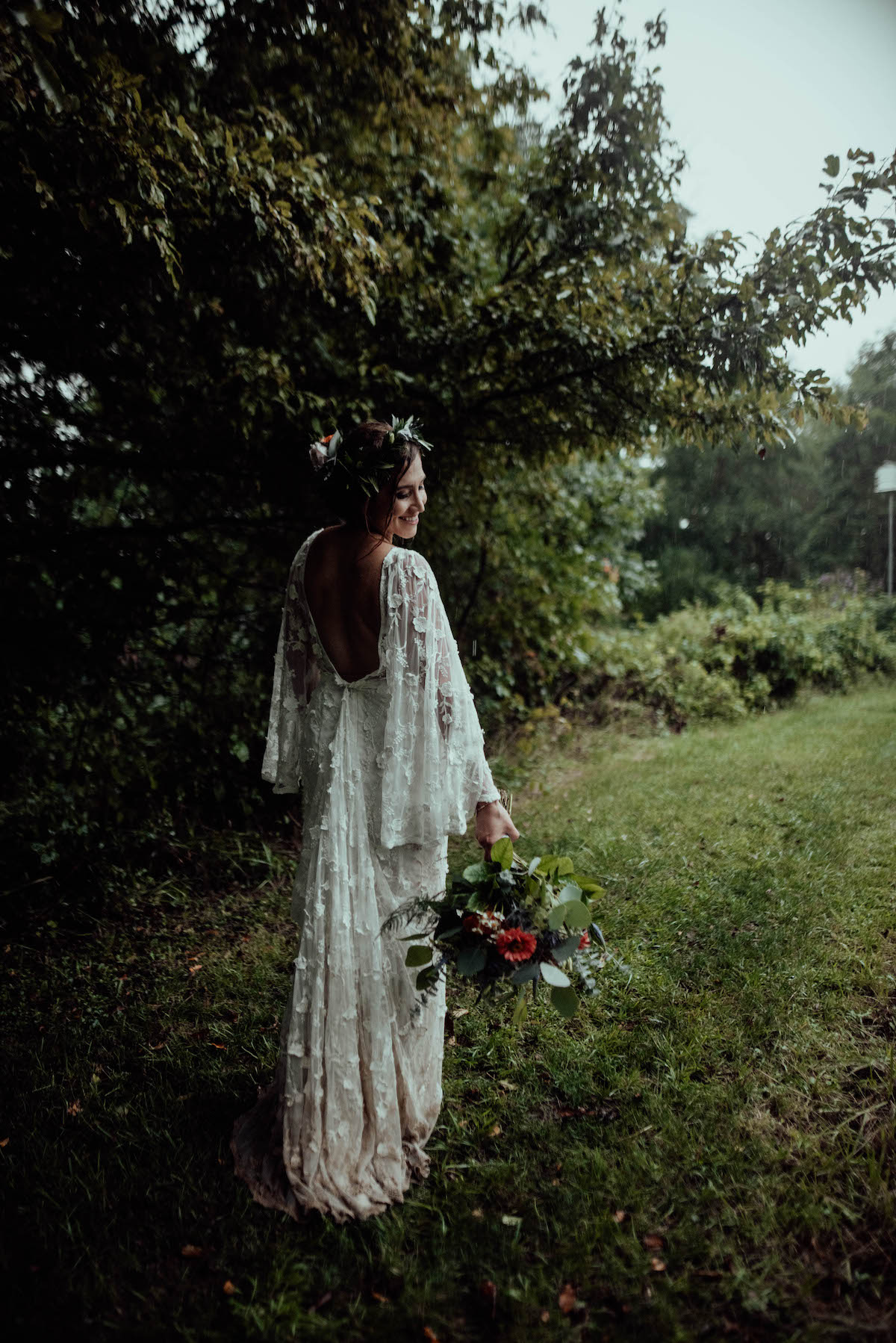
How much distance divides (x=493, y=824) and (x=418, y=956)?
0.42m

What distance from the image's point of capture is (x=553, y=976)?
1754 millimetres

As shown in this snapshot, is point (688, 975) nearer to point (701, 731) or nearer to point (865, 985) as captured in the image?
point (865, 985)

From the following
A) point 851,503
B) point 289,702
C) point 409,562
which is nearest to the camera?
point 409,562

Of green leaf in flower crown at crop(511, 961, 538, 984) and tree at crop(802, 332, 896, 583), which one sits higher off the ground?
tree at crop(802, 332, 896, 583)

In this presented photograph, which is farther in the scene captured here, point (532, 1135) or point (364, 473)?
point (532, 1135)

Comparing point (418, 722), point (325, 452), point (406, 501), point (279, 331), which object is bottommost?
point (418, 722)

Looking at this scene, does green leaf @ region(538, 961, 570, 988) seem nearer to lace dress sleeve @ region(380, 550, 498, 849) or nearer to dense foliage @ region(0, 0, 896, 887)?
lace dress sleeve @ region(380, 550, 498, 849)

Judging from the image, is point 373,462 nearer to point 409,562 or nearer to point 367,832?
point 409,562

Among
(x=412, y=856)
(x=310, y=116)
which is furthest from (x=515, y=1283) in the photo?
(x=310, y=116)

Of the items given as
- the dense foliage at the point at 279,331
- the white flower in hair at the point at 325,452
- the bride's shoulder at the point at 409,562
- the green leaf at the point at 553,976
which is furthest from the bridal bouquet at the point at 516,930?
the dense foliage at the point at 279,331

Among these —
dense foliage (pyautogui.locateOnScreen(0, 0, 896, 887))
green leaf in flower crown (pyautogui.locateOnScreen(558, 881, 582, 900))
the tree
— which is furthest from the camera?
the tree

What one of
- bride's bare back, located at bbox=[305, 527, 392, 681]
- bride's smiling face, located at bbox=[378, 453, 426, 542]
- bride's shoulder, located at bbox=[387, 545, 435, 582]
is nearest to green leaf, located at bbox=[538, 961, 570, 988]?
bride's bare back, located at bbox=[305, 527, 392, 681]

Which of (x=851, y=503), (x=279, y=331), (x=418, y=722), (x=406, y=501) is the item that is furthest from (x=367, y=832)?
(x=851, y=503)

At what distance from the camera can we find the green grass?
5.61ft
